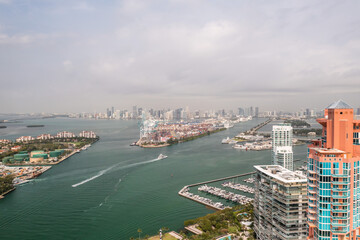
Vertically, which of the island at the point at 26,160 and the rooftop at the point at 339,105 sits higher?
the rooftop at the point at 339,105

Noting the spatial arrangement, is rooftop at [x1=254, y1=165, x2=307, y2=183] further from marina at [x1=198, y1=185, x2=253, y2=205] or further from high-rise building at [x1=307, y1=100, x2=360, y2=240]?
marina at [x1=198, y1=185, x2=253, y2=205]

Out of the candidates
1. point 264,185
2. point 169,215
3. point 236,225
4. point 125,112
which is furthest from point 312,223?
point 125,112

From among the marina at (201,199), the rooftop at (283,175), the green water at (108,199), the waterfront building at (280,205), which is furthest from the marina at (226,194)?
the rooftop at (283,175)

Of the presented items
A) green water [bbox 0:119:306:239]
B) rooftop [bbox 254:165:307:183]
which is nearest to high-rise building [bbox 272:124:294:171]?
green water [bbox 0:119:306:239]

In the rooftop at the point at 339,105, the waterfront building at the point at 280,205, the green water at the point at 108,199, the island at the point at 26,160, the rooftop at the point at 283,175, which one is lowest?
the green water at the point at 108,199

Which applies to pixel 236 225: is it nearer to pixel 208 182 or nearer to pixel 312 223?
pixel 312 223

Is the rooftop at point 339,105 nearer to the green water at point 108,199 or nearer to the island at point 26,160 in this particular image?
the green water at point 108,199

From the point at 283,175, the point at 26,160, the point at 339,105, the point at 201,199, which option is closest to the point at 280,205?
the point at 283,175
